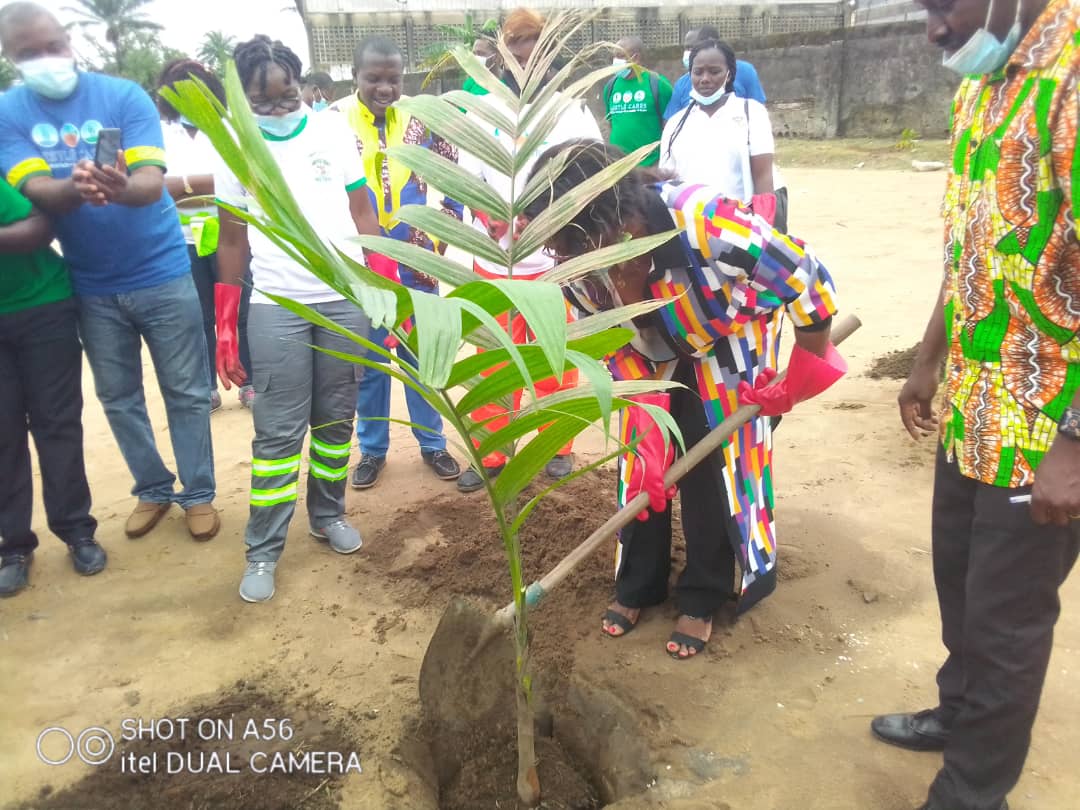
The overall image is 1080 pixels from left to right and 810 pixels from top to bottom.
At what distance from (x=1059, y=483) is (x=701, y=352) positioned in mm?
994

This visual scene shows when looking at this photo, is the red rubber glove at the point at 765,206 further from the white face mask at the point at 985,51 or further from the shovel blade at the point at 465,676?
the shovel blade at the point at 465,676

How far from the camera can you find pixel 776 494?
11.0 ft

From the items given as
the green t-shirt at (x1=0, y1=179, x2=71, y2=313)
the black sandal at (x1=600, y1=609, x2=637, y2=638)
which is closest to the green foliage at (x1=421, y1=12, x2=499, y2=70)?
the green t-shirt at (x1=0, y1=179, x2=71, y2=313)

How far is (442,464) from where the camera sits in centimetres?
380

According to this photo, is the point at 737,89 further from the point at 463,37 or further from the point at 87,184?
the point at 87,184

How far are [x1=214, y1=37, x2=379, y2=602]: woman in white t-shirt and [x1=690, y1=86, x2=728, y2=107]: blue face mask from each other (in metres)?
2.11

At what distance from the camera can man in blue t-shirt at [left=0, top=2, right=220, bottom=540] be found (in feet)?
9.00

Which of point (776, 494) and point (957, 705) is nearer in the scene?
point (957, 705)

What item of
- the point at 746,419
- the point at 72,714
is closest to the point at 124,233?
the point at 72,714

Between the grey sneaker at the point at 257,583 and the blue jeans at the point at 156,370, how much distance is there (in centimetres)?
63

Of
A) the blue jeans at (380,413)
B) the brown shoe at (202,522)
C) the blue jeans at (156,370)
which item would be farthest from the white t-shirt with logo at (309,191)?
the brown shoe at (202,522)

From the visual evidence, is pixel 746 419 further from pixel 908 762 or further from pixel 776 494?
pixel 776 494

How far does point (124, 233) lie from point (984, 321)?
9.05 ft

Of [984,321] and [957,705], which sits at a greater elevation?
[984,321]
